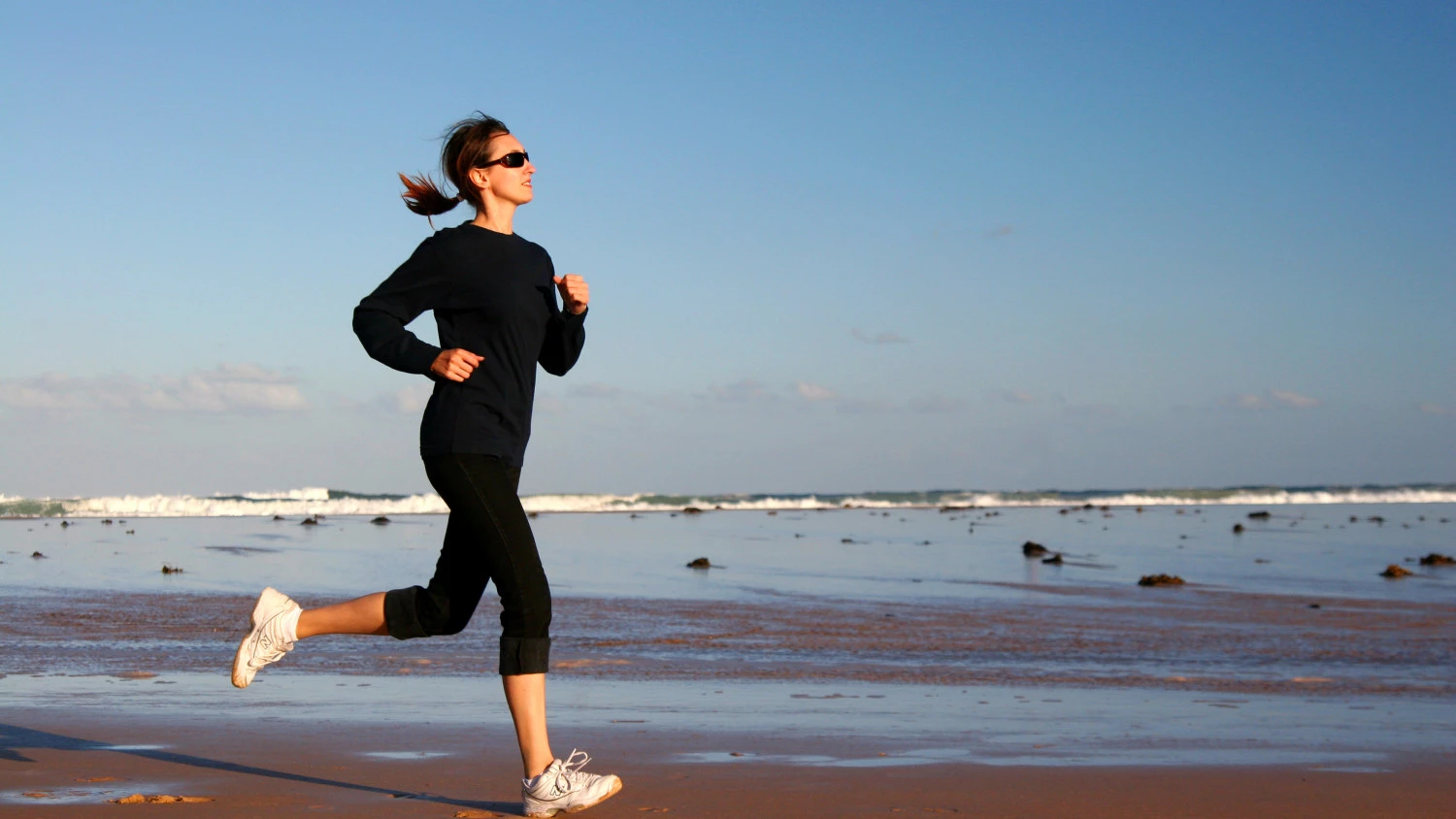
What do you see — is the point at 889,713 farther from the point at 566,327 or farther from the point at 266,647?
the point at 266,647

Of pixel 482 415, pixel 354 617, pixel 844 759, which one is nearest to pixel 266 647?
pixel 354 617

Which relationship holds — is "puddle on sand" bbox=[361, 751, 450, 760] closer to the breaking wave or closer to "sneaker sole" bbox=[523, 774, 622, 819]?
"sneaker sole" bbox=[523, 774, 622, 819]

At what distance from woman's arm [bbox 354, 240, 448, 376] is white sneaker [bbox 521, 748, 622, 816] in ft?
4.28

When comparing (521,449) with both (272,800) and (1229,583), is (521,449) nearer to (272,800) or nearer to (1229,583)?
(272,800)

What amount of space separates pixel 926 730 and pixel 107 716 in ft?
11.3

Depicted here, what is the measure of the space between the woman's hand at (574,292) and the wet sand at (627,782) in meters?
1.53

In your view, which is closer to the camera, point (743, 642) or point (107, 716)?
point (107, 716)

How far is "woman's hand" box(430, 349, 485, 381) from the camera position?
12.0 feet

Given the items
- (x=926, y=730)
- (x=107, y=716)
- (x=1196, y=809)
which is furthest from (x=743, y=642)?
(x=1196, y=809)

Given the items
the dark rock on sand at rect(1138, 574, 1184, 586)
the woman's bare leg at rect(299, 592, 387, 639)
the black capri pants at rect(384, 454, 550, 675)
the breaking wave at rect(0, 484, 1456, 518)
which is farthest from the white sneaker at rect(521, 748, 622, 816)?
the breaking wave at rect(0, 484, 1456, 518)

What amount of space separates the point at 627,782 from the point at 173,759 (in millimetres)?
1673

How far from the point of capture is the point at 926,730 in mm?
5398

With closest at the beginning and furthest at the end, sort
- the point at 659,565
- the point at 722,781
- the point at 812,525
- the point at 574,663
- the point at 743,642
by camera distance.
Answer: the point at 722,781
the point at 574,663
the point at 743,642
the point at 659,565
the point at 812,525

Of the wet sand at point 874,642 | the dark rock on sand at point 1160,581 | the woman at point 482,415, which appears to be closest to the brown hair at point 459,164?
the woman at point 482,415
